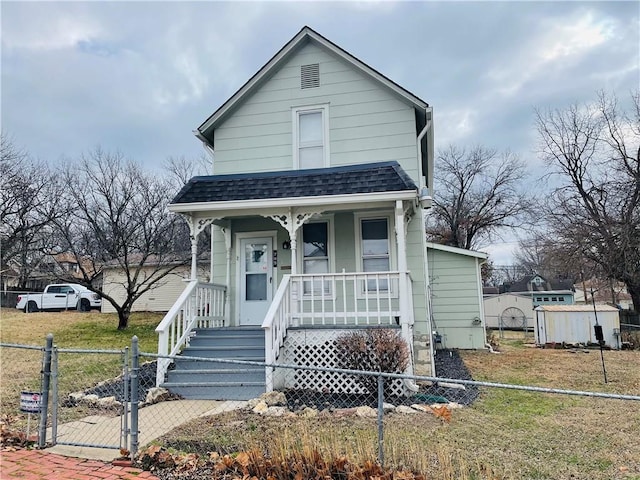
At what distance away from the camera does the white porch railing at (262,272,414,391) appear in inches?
292

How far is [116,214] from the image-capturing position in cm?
1889

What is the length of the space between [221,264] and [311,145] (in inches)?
144

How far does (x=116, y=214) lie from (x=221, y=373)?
46.8 ft

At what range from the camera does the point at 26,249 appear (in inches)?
950

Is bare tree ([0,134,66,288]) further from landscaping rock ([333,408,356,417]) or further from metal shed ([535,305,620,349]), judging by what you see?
metal shed ([535,305,620,349])

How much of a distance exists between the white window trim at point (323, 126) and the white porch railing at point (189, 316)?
11.9 ft

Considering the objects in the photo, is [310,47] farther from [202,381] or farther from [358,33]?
[202,381]

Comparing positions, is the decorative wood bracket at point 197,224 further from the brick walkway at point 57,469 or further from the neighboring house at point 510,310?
the neighboring house at point 510,310

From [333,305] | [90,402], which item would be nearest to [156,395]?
[90,402]

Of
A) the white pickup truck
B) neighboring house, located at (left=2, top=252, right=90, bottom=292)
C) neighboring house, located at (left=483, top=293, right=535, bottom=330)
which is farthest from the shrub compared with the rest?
neighboring house, located at (left=483, top=293, right=535, bottom=330)

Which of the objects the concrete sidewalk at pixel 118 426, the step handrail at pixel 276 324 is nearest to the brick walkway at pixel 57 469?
the concrete sidewalk at pixel 118 426

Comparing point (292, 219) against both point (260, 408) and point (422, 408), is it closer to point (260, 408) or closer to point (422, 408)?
point (260, 408)

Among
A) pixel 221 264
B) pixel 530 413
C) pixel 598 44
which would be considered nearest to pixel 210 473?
pixel 530 413

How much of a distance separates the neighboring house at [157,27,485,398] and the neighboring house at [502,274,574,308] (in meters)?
25.0
